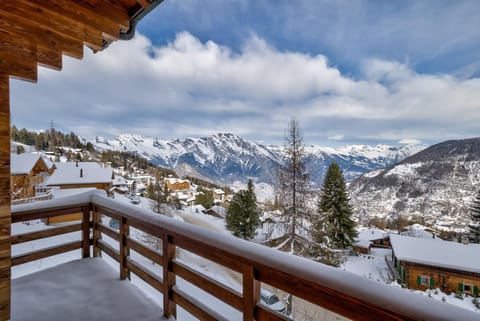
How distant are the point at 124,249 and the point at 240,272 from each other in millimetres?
1789

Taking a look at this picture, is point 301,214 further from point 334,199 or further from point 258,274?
point 334,199

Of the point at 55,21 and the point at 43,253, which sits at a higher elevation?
the point at 55,21

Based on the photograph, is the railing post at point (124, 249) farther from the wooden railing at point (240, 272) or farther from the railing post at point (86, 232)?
the railing post at point (86, 232)

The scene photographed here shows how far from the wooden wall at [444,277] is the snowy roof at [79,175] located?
18131mm

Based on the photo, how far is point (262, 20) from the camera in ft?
26.2

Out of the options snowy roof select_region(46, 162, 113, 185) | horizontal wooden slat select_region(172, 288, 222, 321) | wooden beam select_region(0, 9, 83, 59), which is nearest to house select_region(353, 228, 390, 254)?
snowy roof select_region(46, 162, 113, 185)

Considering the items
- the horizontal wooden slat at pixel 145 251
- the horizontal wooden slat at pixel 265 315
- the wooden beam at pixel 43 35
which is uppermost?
the wooden beam at pixel 43 35

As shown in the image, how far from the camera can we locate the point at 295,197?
27.0ft

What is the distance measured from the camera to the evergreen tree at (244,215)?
18.0 m

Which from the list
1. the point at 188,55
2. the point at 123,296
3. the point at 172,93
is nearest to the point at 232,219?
the point at 172,93

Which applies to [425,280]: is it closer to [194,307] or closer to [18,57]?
[194,307]

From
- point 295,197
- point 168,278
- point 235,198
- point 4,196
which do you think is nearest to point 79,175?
point 235,198

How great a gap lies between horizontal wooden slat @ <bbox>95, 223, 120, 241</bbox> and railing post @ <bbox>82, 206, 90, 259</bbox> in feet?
0.47

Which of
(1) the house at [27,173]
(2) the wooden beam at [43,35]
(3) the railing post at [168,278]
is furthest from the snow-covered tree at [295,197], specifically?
(1) the house at [27,173]
